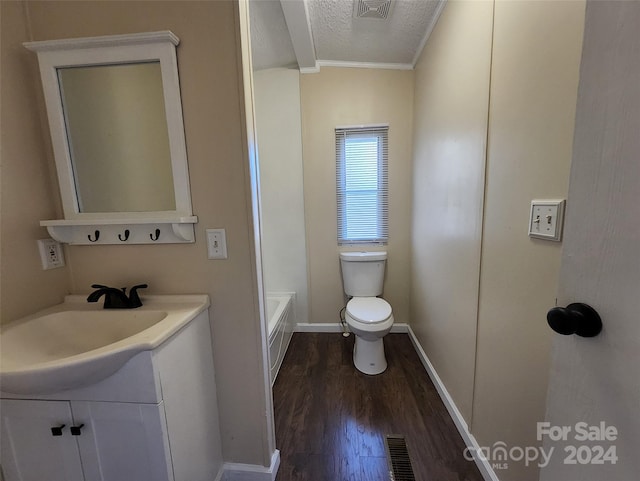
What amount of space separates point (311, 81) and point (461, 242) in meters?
1.84

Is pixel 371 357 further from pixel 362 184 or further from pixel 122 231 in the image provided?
pixel 122 231

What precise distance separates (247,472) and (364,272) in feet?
5.04

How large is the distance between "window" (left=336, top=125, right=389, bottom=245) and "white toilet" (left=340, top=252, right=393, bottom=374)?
0.22 meters

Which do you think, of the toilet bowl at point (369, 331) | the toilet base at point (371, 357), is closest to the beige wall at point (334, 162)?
the toilet bowl at point (369, 331)

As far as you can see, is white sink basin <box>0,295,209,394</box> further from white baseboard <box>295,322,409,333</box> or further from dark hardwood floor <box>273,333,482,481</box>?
white baseboard <box>295,322,409,333</box>

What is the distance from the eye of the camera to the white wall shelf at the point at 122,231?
1.00 metres

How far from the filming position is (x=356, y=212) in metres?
2.41

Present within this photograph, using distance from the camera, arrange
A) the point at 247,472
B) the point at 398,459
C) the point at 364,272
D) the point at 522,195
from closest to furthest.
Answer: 1. the point at 522,195
2. the point at 247,472
3. the point at 398,459
4. the point at 364,272

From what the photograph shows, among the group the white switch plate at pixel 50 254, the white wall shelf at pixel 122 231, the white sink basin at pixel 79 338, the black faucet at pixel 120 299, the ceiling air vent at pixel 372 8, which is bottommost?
the white sink basin at pixel 79 338

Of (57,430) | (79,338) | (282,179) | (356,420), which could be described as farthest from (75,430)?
(282,179)

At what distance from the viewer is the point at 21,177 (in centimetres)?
97

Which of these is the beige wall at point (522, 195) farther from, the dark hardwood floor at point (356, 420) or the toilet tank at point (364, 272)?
the toilet tank at point (364, 272)

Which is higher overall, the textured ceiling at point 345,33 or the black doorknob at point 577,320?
the textured ceiling at point 345,33

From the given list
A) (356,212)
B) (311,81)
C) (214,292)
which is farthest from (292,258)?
(311,81)
